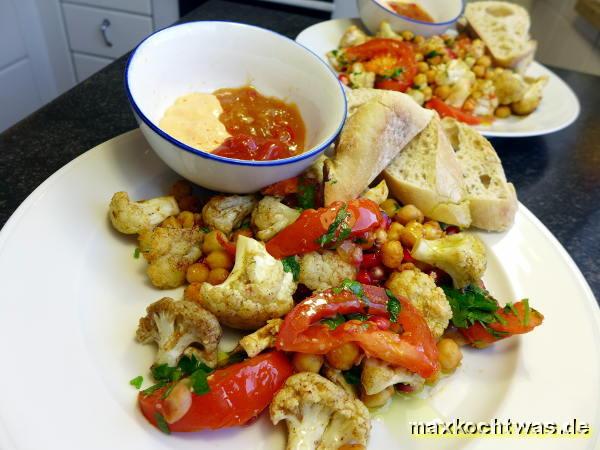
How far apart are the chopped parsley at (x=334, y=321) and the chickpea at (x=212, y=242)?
0.49 m

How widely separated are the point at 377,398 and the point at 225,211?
33.0 inches

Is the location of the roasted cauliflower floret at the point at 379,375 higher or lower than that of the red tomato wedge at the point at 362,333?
lower

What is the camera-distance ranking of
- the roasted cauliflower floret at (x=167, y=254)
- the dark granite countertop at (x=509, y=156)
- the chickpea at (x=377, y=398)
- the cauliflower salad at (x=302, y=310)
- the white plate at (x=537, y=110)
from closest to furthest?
the cauliflower salad at (x=302, y=310), the chickpea at (x=377, y=398), the roasted cauliflower floret at (x=167, y=254), the dark granite countertop at (x=509, y=156), the white plate at (x=537, y=110)

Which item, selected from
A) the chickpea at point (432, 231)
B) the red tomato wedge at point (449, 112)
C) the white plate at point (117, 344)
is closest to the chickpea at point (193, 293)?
the white plate at point (117, 344)

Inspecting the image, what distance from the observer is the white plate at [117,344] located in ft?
4.00

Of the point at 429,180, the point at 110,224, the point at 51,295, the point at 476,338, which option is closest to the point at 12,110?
the point at 110,224

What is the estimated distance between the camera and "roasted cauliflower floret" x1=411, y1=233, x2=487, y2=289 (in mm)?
1668

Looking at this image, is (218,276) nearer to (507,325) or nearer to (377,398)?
(377,398)

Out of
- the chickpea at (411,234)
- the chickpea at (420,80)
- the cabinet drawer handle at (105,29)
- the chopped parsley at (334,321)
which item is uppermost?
the chopped parsley at (334,321)

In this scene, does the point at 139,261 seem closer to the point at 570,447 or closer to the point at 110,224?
the point at 110,224

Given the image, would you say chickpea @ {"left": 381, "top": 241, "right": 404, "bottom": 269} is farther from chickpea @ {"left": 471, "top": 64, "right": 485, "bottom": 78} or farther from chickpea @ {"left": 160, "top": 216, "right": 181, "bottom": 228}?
chickpea @ {"left": 471, "top": 64, "right": 485, "bottom": 78}

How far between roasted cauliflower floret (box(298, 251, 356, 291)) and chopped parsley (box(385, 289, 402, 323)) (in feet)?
0.58

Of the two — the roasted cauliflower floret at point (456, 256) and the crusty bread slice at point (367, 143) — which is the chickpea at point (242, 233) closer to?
the crusty bread slice at point (367, 143)

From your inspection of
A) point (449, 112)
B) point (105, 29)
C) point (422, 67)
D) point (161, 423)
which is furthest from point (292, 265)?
point (105, 29)
